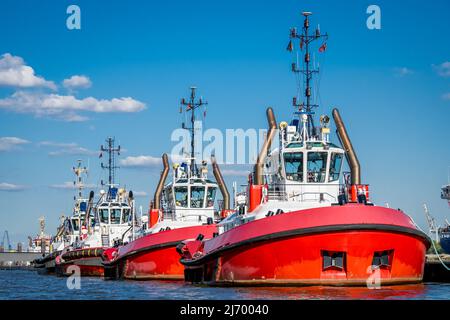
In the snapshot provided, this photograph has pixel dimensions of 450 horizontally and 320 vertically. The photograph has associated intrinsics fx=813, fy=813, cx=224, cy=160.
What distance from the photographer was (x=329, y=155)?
27047 millimetres

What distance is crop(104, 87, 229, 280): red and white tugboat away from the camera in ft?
115

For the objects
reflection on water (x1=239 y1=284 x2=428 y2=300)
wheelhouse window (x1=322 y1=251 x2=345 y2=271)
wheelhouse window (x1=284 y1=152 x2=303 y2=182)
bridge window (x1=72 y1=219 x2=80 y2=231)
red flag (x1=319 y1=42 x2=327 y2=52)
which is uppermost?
red flag (x1=319 y1=42 x2=327 y2=52)

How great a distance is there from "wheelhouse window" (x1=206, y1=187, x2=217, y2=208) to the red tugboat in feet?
38.3

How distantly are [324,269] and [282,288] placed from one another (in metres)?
1.28

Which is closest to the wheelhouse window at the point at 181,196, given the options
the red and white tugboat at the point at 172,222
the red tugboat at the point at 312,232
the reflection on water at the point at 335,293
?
the red and white tugboat at the point at 172,222

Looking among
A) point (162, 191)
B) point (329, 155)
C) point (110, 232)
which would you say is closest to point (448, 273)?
point (329, 155)

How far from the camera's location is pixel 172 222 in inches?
1547

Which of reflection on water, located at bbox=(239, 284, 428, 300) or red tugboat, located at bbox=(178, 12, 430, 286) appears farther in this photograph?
red tugboat, located at bbox=(178, 12, 430, 286)

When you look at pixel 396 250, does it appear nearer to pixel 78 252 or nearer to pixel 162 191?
pixel 162 191

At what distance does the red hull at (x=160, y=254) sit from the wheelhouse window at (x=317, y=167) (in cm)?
808

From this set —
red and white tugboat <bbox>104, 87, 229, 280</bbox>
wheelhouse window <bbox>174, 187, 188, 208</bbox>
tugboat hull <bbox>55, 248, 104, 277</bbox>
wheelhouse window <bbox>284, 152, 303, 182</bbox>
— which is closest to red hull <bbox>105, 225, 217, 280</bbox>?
red and white tugboat <bbox>104, 87, 229, 280</bbox>

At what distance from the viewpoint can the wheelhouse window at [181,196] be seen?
131 ft

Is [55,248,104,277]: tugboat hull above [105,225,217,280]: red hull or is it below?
below

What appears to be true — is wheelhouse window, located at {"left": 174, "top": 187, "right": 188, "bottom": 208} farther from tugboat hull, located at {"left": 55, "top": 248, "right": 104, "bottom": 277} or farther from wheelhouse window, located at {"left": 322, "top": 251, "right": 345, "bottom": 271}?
wheelhouse window, located at {"left": 322, "top": 251, "right": 345, "bottom": 271}
